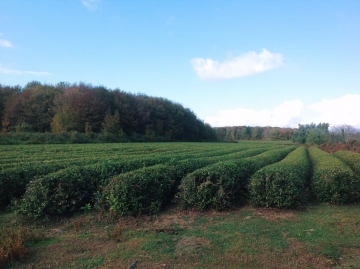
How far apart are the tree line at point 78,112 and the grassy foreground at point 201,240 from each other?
4098cm

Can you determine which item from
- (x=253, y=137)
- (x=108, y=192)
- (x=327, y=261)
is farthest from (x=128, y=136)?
(x=253, y=137)

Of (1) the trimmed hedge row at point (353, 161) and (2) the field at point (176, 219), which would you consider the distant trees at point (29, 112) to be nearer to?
(2) the field at point (176, 219)

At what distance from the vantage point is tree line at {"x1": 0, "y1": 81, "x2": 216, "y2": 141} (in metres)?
47.0

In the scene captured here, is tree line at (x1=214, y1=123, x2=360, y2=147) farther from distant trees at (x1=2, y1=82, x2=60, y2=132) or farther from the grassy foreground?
distant trees at (x1=2, y1=82, x2=60, y2=132)

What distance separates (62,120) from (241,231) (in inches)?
Answer: 1803

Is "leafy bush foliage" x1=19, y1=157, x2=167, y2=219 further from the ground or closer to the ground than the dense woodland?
closer to the ground

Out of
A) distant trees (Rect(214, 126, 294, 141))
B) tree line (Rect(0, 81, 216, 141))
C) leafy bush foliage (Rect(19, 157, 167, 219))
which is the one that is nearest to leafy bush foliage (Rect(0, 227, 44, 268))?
leafy bush foliage (Rect(19, 157, 167, 219))

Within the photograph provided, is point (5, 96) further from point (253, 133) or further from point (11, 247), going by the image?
point (253, 133)

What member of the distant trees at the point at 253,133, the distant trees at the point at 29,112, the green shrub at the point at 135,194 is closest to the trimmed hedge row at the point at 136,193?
the green shrub at the point at 135,194

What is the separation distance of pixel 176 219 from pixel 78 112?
44.0 metres

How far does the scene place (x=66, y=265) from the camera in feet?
15.8

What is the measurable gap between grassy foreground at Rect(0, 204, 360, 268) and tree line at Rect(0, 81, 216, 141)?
40979mm

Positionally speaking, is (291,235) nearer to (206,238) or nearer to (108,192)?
(206,238)

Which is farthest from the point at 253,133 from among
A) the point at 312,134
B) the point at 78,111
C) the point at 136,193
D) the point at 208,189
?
the point at 136,193
